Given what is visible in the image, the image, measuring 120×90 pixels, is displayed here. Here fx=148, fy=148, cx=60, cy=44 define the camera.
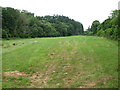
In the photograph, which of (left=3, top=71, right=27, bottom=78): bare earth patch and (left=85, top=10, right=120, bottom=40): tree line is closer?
(left=3, top=71, right=27, bottom=78): bare earth patch

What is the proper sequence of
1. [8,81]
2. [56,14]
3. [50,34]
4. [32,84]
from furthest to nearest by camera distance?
[56,14]
[50,34]
[8,81]
[32,84]

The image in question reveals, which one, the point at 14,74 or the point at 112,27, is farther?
the point at 112,27

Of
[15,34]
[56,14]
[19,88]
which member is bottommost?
[19,88]

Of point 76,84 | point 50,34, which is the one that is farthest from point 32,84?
point 50,34

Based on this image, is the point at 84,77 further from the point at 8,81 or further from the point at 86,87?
the point at 8,81

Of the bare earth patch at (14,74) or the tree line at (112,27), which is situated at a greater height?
the tree line at (112,27)

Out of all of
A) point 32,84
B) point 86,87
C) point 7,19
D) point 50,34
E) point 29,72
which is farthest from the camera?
point 50,34

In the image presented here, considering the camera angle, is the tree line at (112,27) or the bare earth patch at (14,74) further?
the tree line at (112,27)

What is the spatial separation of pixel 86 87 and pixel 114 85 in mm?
971

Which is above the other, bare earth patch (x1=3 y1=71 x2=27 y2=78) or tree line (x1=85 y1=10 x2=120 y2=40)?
tree line (x1=85 y1=10 x2=120 y2=40)

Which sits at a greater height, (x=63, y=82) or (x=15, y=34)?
(x=15, y=34)

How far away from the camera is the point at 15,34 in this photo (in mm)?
46906

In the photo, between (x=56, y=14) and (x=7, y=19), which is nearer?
(x=7, y=19)

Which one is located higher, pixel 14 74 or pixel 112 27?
pixel 112 27
